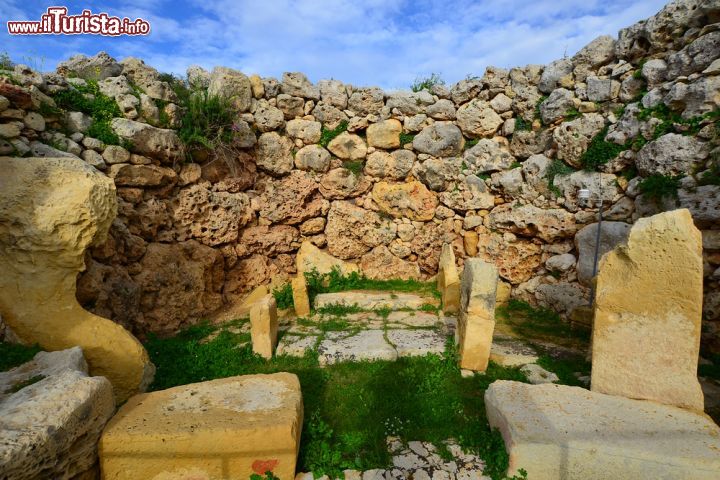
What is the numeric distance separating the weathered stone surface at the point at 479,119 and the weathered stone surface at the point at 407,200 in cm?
168

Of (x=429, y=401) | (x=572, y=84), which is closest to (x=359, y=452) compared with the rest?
(x=429, y=401)

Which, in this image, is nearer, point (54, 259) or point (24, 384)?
point (24, 384)

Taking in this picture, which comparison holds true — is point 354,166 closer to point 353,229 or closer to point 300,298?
point 353,229

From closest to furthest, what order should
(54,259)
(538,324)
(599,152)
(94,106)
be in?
1. (54,259)
2. (94,106)
3. (538,324)
4. (599,152)

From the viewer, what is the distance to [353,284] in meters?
7.85

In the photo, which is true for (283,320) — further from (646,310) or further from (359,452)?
(646,310)

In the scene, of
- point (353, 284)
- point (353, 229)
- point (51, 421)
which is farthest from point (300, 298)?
point (51, 421)

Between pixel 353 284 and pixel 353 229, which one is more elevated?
pixel 353 229

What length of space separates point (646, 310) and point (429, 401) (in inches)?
88.4

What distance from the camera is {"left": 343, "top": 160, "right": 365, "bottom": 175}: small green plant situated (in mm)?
8312

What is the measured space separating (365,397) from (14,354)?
339cm

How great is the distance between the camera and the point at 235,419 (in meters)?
2.77

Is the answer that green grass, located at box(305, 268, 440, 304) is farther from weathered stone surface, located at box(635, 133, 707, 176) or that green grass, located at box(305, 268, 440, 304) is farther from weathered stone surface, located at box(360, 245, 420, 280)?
weathered stone surface, located at box(635, 133, 707, 176)

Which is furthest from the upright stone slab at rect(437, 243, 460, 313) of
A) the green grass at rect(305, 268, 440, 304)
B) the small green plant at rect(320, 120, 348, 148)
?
the small green plant at rect(320, 120, 348, 148)
